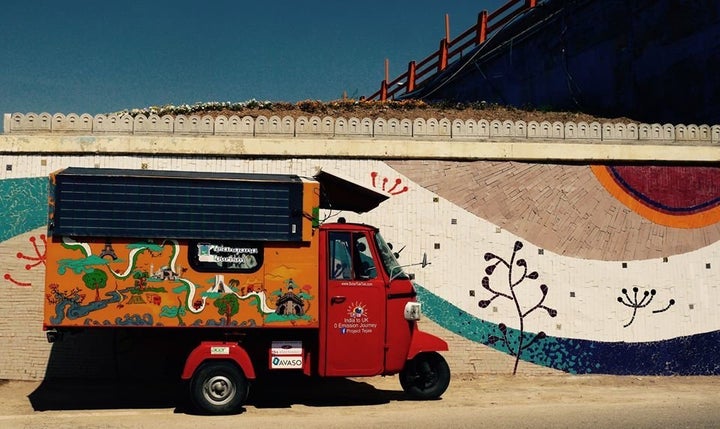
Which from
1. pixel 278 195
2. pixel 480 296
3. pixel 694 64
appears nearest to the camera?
pixel 278 195

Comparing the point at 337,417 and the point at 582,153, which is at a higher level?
the point at 582,153

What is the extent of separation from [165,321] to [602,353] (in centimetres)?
739

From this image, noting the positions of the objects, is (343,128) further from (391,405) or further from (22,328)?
(22,328)

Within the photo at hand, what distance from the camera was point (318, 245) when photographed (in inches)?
372

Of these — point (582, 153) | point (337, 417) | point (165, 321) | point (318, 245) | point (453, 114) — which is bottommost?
point (337, 417)

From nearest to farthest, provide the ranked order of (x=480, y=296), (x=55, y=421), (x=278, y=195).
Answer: (x=55, y=421), (x=278, y=195), (x=480, y=296)

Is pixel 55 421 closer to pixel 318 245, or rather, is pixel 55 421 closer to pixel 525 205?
pixel 318 245

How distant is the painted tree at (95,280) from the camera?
8.81 m

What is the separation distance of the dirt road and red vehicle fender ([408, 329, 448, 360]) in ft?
2.35

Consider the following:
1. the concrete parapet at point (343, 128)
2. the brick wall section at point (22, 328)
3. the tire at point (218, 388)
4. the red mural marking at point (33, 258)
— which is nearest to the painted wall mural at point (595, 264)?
the concrete parapet at point (343, 128)

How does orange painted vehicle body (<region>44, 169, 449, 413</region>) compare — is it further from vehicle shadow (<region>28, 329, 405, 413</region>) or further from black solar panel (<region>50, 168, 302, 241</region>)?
vehicle shadow (<region>28, 329, 405, 413</region>)

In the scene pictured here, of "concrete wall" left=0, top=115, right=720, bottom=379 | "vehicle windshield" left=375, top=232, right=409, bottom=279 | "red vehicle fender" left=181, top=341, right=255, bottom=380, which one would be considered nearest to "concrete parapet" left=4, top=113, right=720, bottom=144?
"concrete wall" left=0, top=115, right=720, bottom=379

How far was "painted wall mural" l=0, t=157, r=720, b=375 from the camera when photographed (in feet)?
40.1

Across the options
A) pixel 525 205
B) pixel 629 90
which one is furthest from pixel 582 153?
pixel 629 90
